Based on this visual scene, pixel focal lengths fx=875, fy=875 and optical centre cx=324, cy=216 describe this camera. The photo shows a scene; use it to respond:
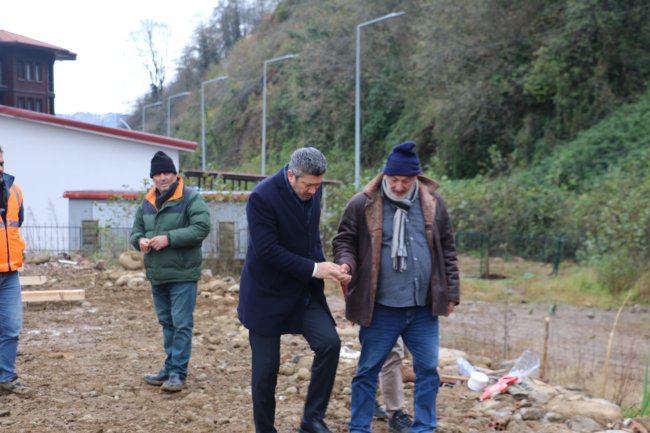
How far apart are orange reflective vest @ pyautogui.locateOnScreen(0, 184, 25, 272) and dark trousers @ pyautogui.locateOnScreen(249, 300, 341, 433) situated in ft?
7.67

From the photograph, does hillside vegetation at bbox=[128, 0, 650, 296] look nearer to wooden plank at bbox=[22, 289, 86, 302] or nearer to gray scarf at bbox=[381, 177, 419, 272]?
wooden plank at bbox=[22, 289, 86, 302]

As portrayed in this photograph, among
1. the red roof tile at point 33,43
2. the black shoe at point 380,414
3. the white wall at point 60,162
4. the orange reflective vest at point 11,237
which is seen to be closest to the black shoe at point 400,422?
the black shoe at point 380,414

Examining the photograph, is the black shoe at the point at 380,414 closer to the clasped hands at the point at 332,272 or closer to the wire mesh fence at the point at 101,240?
the clasped hands at the point at 332,272

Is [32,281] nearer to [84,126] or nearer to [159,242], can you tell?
[159,242]

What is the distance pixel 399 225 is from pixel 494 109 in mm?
29428

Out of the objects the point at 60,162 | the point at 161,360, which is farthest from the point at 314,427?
the point at 60,162

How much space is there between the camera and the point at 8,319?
6957 millimetres

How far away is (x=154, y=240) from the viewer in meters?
6.91

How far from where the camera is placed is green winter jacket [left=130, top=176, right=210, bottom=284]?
276 inches

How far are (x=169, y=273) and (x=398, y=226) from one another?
2.26 meters

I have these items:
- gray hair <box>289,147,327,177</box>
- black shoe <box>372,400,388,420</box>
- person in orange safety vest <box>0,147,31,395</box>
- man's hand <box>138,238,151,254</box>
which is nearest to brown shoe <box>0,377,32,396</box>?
person in orange safety vest <box>0,147,31,395</box>

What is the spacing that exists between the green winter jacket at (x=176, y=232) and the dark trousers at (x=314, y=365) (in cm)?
159

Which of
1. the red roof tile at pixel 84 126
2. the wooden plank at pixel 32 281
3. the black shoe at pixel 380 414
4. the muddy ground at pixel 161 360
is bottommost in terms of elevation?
the muddy ground at pixel 161 360

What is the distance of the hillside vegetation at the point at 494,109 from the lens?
74.2 feet
